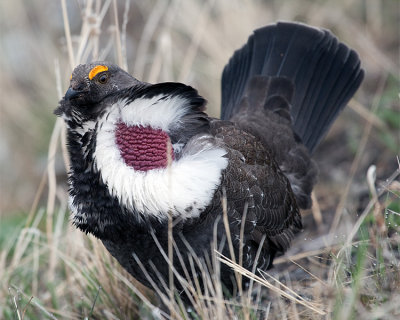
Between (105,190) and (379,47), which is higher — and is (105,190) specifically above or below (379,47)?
below

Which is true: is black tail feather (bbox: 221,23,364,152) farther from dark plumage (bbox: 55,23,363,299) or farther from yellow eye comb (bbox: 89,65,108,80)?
yellow eye comb (bbox: 89,65,108,80)

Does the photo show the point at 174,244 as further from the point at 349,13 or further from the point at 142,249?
the point at 349,13

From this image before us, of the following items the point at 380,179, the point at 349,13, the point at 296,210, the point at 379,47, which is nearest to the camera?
the point at 296,210

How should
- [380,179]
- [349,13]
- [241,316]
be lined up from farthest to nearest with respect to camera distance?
[349,13]
[380,179]
[241,316]

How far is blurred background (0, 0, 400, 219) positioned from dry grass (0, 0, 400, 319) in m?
0.02

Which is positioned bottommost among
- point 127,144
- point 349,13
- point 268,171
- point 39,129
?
point 39,129

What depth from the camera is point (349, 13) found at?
6.91m

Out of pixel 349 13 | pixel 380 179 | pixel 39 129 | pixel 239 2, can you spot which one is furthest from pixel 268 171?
pixel 39 129

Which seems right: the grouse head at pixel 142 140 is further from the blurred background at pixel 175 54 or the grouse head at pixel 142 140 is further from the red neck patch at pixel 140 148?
the blurred background at pixel 175 54

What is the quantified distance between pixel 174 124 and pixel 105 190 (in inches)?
17.6

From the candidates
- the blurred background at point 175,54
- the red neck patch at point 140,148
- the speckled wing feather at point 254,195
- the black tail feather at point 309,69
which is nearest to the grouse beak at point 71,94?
the red neck patch at point 140,148

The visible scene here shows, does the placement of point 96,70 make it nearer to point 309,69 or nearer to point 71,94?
point 71,94

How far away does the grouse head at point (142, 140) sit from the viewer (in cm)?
272

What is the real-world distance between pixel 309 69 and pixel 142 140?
1777 millimetres
